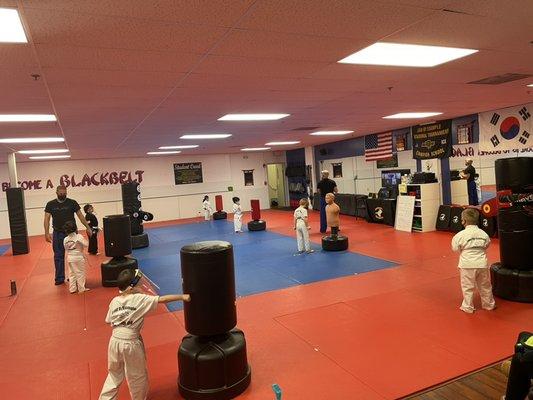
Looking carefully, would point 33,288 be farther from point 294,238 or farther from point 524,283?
point 524,283

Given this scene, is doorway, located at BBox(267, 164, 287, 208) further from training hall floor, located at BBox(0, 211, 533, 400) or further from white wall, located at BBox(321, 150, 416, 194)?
training hall floor, located at BBox(0, 211, 533, 400)

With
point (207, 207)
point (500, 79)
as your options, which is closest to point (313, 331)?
point (500, 79)

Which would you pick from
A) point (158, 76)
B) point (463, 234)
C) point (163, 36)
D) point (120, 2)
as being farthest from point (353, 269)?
point (120, 2)

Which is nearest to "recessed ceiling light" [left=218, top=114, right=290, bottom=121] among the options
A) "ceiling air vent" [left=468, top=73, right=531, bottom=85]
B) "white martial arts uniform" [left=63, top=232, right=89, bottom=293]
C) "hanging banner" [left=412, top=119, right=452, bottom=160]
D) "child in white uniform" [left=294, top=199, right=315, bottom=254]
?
"child in white uniform" [left=294, top=199, right=315, bottom=254]

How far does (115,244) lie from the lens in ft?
25.3

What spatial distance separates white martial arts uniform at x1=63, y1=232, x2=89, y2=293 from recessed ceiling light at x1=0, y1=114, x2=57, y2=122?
208cm

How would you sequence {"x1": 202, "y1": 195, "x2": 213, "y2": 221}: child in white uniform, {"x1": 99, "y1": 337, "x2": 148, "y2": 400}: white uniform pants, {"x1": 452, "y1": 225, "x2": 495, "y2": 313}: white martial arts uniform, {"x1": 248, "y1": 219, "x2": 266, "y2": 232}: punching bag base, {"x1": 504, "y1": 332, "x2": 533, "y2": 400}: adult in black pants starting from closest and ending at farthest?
{"x1": 504, "y1": 332, "x2": 533, "y2": 400}: adult in black pants < {"x1": 99, "y1": 337, "x2": 148, "y2": 400}: white uniform pants < {"x1": 452, "y1": 225, "x2": 495, "y2": 313}: white martial arts uniform < {"x1": 248, "y1": 219, "x2": 266, "y2": 232}: punching bag base < {"x1": 202, "y1": 195, "x2": 213, "y2": 221}: child in white uniform

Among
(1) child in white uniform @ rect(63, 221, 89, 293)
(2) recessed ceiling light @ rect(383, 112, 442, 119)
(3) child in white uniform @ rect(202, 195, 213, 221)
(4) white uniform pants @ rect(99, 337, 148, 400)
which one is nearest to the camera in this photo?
(4) white uniform pants @ rect(99, 337, 148, 400)

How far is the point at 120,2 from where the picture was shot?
2598mm

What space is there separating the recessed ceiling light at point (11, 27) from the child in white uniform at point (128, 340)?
2054 mm

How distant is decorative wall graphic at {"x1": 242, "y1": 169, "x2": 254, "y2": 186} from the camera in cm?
2198

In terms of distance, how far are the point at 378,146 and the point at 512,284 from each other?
10213 mm

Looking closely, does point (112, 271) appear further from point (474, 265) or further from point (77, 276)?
point (474, 265)

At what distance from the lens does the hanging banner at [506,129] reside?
966cm
